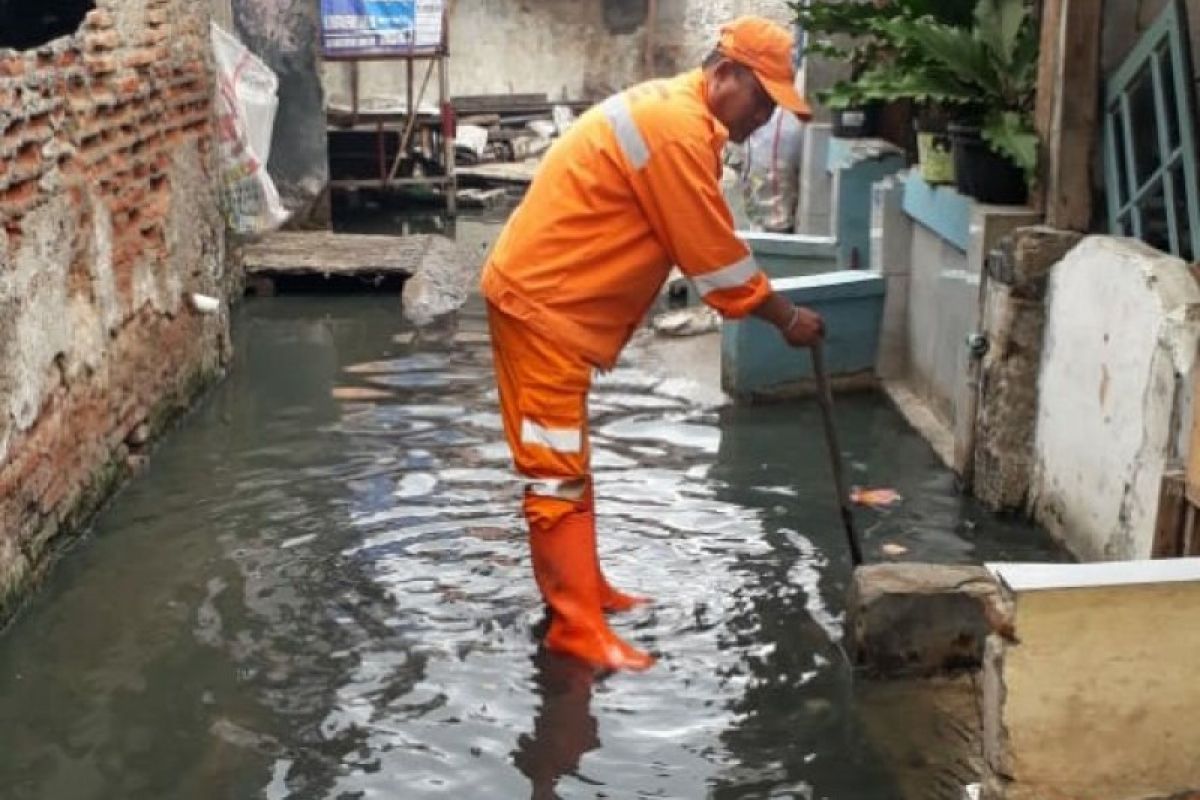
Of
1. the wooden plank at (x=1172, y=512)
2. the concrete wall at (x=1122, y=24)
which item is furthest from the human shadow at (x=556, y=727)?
the concrete wall at (x=1122, y=24)

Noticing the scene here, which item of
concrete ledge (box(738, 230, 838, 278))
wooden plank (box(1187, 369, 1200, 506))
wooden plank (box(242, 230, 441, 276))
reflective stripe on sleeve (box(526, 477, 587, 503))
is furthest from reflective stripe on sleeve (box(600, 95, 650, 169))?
wooden plank (box(242, 230, 441, 276))

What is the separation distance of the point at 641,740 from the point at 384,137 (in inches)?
551

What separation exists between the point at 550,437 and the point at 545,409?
0.09 metres

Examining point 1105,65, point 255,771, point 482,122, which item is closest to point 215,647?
point 255,771

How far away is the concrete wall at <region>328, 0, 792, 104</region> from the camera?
23703mm

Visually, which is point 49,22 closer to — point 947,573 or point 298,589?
point 298,589

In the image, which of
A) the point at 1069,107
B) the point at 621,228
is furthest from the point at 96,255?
the point at 1069,107

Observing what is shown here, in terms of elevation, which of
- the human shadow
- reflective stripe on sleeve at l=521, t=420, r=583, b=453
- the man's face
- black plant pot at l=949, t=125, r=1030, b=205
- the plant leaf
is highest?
the man's face

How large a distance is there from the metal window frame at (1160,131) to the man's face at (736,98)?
1.81 meters

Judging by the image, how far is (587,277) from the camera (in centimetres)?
486

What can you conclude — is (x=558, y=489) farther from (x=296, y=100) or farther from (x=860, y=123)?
(x=296, y=100)

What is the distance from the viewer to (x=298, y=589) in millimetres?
5617

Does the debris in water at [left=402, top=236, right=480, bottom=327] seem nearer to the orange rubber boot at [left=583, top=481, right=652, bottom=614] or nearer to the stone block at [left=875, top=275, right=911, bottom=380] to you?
the stone block at [left=875, top=275, right=911, bottom=380]

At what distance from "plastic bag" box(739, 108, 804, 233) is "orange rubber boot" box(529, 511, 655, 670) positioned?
22.1ft
